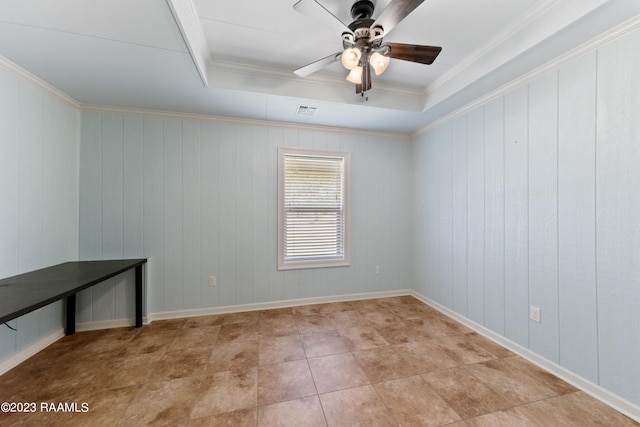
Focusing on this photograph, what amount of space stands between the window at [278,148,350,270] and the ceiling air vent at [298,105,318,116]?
1.71 ft

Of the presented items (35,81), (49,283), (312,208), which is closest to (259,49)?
(312,208)

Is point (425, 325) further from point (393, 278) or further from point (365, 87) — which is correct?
point (365, 87)

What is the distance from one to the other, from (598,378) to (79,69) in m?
4.58

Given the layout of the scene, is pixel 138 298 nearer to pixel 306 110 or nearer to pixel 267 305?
pixel 267 305

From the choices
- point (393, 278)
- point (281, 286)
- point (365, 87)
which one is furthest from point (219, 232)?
point (393, 278)

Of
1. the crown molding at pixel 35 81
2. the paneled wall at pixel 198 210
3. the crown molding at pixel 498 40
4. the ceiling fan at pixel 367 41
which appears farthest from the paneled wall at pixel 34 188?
the crown molding at pixel 498 40

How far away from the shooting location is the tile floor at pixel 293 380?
150cm

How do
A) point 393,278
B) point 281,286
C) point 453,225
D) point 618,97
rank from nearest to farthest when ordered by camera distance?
point 618,97, point 453,225, point 281,286, point 393,278

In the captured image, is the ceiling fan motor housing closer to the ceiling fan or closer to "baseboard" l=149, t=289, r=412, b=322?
the ceiling fan

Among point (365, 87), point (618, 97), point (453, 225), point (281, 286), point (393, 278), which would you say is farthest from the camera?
point (393, 278)

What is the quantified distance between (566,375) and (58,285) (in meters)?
3.87

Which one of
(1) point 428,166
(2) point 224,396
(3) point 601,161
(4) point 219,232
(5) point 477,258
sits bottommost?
(2) point 224,396

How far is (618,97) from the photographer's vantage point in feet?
5.19

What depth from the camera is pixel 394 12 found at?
136 centimetres
